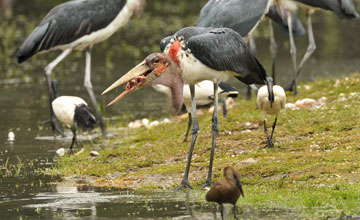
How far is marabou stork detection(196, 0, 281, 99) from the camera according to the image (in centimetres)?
1008

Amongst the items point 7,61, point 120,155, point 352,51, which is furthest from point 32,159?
point 352,51

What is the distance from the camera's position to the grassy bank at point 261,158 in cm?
641

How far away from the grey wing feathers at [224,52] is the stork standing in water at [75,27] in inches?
150

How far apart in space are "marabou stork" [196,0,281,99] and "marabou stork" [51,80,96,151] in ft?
6.19

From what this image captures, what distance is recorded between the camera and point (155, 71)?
700cm

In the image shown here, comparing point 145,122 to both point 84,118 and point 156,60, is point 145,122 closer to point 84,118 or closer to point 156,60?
point 84,118

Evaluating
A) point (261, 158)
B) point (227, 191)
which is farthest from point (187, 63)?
point (227, 191)

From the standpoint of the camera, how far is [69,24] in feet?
36.7

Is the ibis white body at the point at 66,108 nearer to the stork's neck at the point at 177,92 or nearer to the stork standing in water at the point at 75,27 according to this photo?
the stork standing in water at the point at 75,27

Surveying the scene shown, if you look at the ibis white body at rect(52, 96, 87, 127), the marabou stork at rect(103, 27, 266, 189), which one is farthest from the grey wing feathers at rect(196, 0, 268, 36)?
the marabou stork at rect(103, 27, 266, 189)

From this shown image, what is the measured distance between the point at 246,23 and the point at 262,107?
1923mm

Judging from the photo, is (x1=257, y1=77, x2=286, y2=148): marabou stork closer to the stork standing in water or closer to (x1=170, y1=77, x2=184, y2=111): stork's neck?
(x1=170, y1=77, x2=184, y2=111): stork's neck

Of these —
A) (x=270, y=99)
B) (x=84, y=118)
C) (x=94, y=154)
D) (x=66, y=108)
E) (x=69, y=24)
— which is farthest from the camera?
(x=69, y=24)

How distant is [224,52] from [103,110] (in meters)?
5.91
